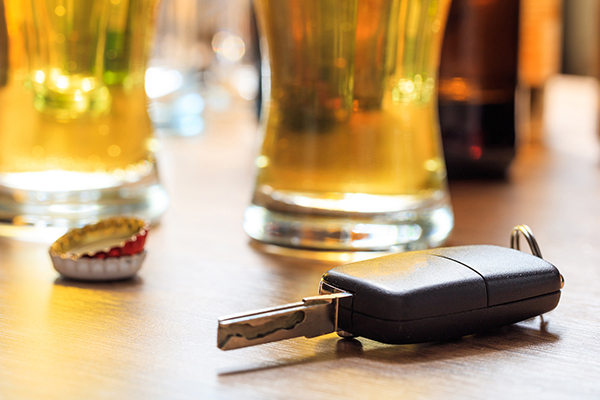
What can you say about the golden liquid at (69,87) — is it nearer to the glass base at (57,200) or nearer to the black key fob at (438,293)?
the glass base at (57,200)

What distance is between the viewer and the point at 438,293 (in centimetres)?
21

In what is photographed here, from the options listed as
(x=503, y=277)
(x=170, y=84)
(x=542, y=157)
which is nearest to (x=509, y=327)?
(x=503, y=277)

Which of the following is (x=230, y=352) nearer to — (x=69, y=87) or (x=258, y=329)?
(x=258, y=329)

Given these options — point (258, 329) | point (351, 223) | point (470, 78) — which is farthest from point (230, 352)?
point (470, 78)

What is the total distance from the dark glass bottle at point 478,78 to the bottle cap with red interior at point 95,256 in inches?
12.3

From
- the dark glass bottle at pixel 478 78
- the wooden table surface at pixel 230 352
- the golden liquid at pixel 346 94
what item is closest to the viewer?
the wooden table surface at pixel 230 352

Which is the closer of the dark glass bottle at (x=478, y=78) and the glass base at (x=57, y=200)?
the glass base at (x=57, y=200)

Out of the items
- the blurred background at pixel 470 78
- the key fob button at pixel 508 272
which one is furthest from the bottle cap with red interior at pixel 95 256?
the blurred background at pixel 470 78

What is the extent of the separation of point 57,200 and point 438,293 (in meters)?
0.23

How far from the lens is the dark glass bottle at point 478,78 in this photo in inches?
21.8

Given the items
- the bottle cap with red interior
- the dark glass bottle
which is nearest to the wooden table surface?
the bottle cap with red interior

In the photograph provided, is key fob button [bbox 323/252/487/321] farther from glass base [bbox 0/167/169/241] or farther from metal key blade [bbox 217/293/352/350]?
glass base [bbox 0/167/169/241]

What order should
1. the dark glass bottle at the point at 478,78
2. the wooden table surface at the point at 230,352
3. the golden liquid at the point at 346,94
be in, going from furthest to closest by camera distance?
the dark glass bottle at the point at 478,78 < the golden liquid at the point at 346,94 < the wooden table surface at the point at 230,352

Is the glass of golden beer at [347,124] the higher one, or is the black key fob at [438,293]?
the glass of golden beer at [347,124]
